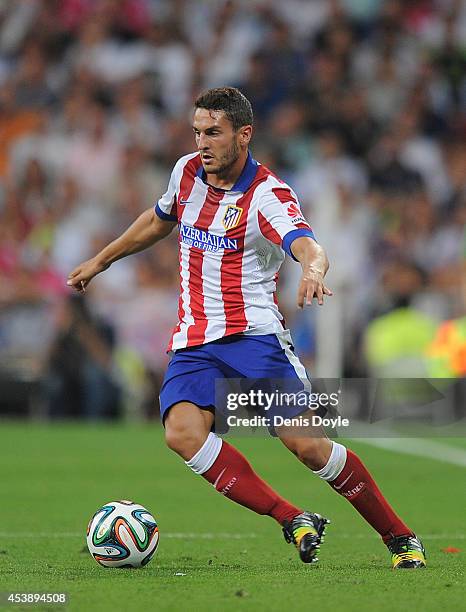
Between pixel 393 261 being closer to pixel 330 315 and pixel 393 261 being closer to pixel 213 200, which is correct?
pixel 330 315

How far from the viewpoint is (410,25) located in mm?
18656

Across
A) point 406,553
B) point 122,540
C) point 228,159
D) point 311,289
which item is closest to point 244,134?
point 228,159

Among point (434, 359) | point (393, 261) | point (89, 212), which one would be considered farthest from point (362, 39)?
point (434, 359)

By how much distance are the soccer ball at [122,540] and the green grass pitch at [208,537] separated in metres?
0.08

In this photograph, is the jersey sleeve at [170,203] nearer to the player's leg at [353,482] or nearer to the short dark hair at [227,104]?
the short dark hair at [227,104]

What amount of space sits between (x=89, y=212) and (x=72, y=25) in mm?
2954

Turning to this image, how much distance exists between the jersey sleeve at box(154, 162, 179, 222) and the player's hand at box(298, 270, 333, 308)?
44.9 inches

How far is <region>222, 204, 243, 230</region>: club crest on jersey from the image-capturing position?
5305mm

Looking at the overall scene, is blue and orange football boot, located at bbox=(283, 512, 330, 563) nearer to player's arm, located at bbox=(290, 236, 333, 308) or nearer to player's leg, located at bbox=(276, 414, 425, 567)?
player's leg, located at bbox=(276, 414, 425, 567)

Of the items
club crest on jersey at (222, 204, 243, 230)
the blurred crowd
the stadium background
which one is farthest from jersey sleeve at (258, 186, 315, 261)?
the blurred crowd

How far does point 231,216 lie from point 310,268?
2.55ft

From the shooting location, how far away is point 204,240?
5.40m

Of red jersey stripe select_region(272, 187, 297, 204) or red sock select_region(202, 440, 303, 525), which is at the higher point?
red jersey stripe select_region(272, 187, 297, 204)

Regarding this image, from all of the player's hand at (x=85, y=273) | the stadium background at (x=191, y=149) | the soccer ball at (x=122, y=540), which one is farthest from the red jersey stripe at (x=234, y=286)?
the stadium background at (x=191, y=149)
